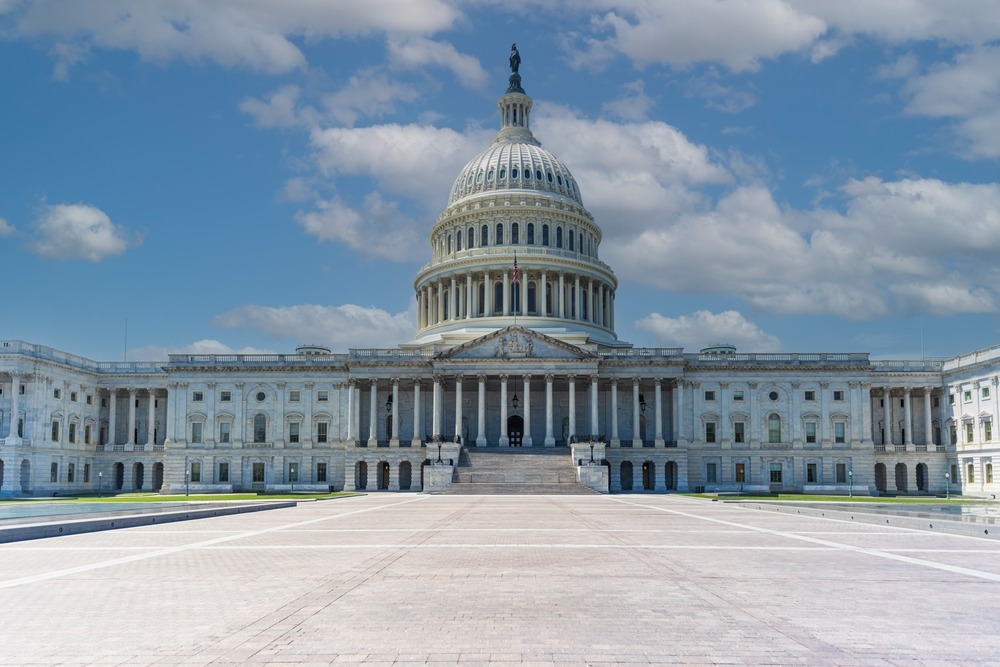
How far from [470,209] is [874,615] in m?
111

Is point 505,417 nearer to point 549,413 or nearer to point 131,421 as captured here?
point 549,413

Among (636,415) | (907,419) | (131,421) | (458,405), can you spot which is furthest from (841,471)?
(131,421)

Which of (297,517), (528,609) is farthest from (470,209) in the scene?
(528,609)

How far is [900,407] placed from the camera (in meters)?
105

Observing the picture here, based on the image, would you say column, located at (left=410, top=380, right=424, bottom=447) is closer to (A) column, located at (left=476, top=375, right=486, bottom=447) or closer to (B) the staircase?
(A) column, located at (left=476, top=375, right=486, bottom=447)

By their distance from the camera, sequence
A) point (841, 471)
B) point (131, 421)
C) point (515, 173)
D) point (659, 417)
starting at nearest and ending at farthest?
point (659, 417) → point (841, 471) → point (131, 421) → point (515, 173)

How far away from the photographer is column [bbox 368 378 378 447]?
99.0 meters

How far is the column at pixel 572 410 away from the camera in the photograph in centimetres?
9631

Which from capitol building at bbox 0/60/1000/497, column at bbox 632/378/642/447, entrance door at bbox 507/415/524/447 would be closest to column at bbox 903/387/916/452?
capitol building at bbox 0/60/1000/497

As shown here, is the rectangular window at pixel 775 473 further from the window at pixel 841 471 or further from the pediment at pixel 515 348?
the pediment at pixel 515 348

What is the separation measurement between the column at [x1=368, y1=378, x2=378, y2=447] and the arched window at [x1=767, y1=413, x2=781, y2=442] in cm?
4335

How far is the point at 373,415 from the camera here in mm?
100812

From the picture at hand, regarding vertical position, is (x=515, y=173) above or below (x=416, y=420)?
above

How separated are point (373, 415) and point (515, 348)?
1748 cm
